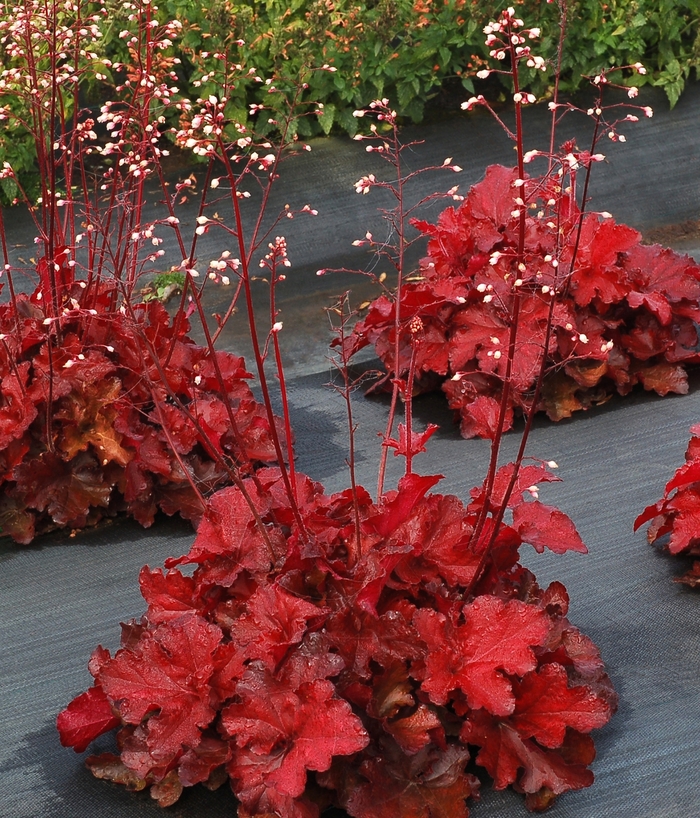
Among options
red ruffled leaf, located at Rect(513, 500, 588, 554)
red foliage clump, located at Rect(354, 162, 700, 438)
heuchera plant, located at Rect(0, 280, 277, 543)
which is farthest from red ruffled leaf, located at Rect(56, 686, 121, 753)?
red foliage clump, located at Rect(354, 162, 700, 438)

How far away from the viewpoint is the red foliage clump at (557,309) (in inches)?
143

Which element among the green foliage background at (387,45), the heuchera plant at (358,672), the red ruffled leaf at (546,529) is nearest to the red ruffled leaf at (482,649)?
the heuchera plant at (358,672)

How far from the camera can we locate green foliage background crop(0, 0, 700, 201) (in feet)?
20.0

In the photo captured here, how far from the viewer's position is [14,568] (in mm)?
3021

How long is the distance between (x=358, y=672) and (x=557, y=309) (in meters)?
1.89

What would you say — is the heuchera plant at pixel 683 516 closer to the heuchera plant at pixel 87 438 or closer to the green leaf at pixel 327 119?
the heuchera plant at pixel 87 438

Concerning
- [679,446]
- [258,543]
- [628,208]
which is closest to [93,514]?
[258,543]

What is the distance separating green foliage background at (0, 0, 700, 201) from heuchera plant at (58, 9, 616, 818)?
4334 mm

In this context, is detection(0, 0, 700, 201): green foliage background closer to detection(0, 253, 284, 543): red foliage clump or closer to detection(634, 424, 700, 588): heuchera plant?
detection(0, 253, 284, 543): red foliage clump

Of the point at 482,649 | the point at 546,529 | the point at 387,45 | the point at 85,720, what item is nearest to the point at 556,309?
the point at 546,529

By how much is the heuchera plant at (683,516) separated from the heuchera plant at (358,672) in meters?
0.51

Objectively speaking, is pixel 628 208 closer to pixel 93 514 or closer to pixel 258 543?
pixel 93 514

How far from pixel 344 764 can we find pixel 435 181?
437 cm

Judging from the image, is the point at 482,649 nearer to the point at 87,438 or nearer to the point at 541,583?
the point at 541,583
